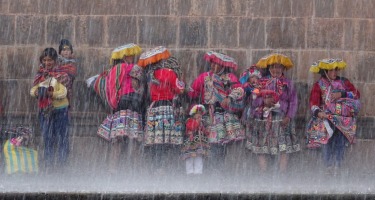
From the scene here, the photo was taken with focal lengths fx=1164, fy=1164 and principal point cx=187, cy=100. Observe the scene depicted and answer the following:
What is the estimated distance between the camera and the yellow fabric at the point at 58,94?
14.5m

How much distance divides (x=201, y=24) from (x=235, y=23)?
0.46m

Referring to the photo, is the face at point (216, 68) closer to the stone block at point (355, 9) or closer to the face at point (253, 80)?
the face at point (253, 80)

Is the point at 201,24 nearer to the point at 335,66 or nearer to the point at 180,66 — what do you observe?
the point at 180,66

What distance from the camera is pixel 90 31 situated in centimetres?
1581

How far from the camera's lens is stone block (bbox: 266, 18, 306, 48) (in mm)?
15844

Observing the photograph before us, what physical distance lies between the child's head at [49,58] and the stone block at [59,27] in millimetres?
1027

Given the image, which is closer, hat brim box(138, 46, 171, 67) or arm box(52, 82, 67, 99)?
arm box(52, 82, 67, 99)

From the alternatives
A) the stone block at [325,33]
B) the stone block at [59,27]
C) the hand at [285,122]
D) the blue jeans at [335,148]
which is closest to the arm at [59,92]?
the stone block at [59,27]

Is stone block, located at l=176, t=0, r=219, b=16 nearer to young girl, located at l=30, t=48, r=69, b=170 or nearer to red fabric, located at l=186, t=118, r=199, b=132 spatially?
red fabric, located at l=186, t=118, r=199, b=132

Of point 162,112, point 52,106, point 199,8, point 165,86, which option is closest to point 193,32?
point 199,8

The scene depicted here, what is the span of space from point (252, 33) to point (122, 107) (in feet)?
7.68

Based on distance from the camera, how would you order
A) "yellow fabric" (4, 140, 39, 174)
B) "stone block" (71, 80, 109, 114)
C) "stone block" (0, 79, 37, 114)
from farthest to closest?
"stone block" (0, 79, 37, 114), "stone block" (71, 80, 109, 114), "yellow fabric" (4, 140, 39, 174)

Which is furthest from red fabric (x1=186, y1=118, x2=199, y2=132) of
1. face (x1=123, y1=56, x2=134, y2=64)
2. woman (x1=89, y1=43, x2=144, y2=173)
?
face (x1=123, y1=56, x2=134, y2=64)

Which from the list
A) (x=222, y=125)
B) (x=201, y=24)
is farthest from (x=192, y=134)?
(x=201, y=24)
